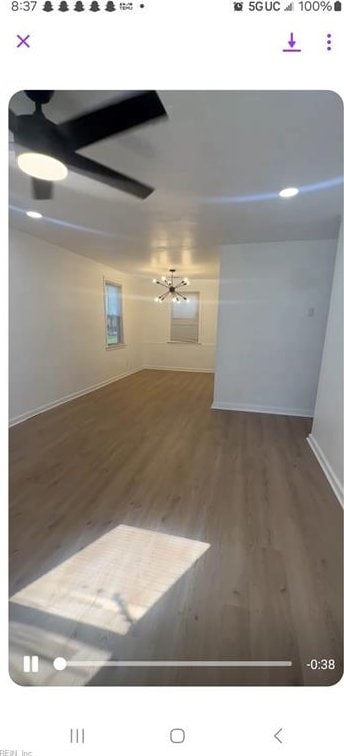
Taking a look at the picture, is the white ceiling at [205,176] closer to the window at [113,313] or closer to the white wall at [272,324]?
the white wall at [272,324]

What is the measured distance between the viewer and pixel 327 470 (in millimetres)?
2072

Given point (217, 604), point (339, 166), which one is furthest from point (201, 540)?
point (339, 166)

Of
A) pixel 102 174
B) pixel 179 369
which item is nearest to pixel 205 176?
pixel 102 174

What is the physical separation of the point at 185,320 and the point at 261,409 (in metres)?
3.22

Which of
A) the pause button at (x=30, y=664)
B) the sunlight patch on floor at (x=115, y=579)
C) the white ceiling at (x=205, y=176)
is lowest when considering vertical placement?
the sunlight patch on floor at (x=115, y=579)

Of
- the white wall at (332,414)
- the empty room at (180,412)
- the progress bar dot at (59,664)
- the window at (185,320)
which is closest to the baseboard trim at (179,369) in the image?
the window at (185,320)

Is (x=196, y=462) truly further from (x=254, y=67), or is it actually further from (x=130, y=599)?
(x=254, y=67)

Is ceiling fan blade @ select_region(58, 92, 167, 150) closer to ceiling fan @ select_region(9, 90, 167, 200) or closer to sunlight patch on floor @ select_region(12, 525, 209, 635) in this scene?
ceiling fan @ select_region(9, 90, 167, 200)

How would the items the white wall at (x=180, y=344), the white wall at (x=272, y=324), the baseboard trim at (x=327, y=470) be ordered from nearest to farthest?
1. the baseboard trim at (x=327, y=470)
2. the white wall at (x=272, y=324)
3. the white wall at (x=180, y=344)

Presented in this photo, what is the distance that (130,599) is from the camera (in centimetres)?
113

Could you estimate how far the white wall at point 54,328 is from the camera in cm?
287

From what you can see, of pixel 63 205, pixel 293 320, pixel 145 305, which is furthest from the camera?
pixel 145 305

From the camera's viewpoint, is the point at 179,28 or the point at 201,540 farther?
the point at 201,540
